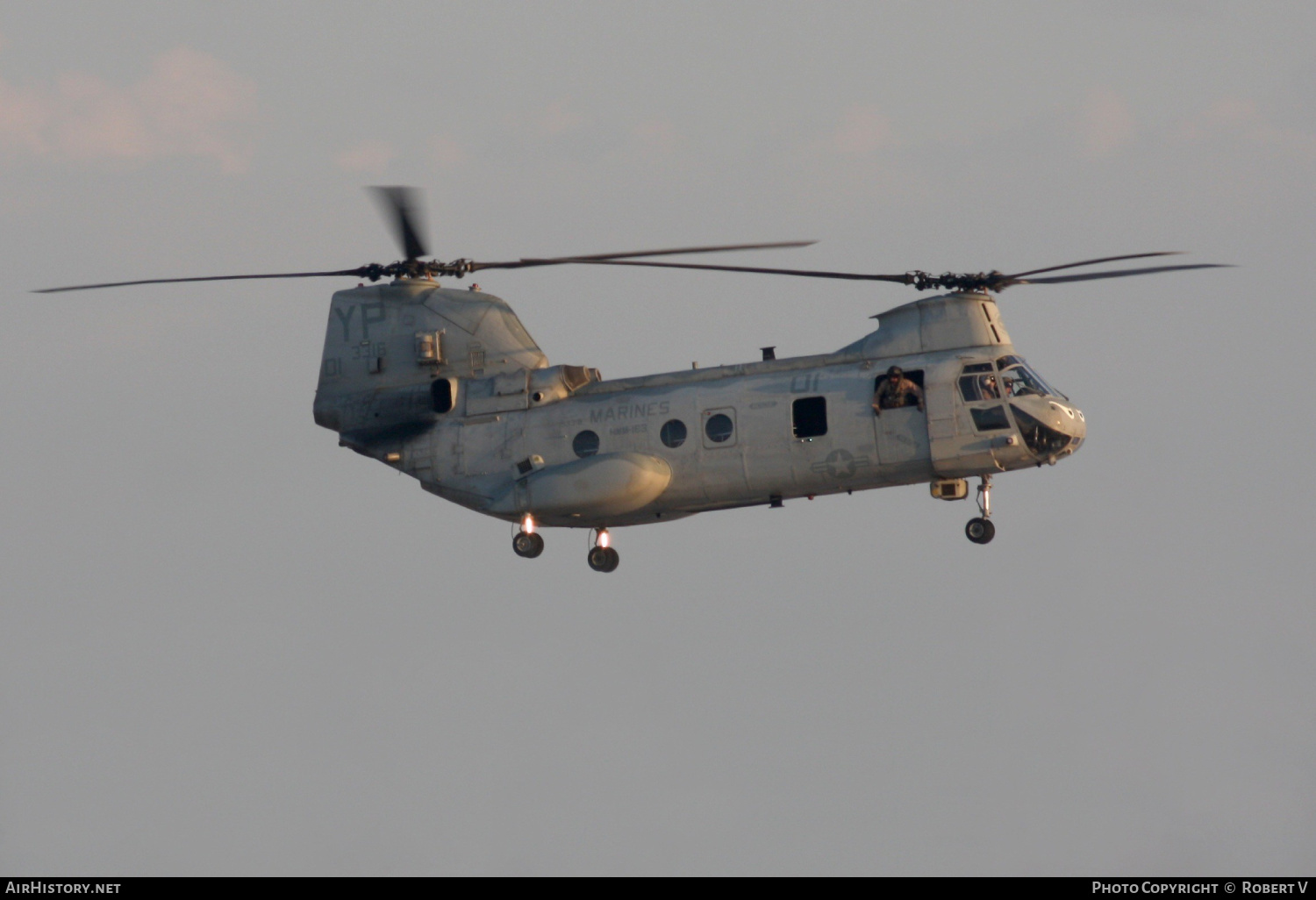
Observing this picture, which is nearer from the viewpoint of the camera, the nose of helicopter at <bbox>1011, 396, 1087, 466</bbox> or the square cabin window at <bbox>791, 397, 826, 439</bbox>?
the nose of helicopter at <bbox>1011, 396, 1087, 466</bbox>

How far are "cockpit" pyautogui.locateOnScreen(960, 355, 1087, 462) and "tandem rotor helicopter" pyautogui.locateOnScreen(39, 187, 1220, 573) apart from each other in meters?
0.03

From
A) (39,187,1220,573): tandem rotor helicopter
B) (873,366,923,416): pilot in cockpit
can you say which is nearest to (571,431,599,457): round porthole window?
(39,187,1220,573): tandem rotor helicopter

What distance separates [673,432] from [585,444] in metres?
1.93

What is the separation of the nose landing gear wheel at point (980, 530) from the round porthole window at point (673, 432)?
19.7ft

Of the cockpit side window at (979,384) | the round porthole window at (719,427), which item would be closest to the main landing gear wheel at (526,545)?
the round porthole window at (719,427)

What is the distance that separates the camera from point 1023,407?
39.6 meters

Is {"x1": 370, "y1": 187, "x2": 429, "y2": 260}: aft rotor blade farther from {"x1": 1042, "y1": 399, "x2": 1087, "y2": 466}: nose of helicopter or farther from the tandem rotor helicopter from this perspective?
{"x1": 1042, "y1": 399, "x2": 1087, "y2": 466}: nose of helicopter

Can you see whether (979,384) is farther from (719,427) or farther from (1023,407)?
(719,427)

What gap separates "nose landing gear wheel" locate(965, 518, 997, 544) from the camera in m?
40.7

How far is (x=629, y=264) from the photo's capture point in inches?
1618

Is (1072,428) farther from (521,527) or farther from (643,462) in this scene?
(521,527)
